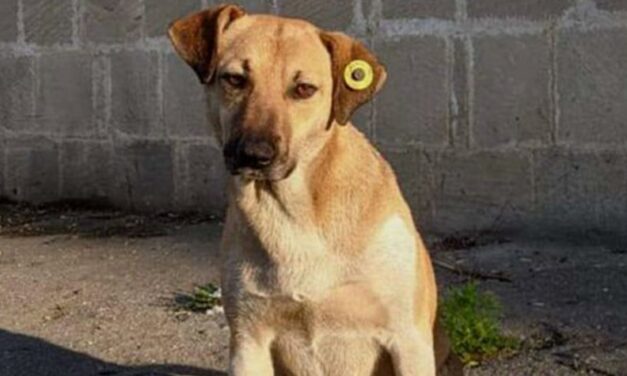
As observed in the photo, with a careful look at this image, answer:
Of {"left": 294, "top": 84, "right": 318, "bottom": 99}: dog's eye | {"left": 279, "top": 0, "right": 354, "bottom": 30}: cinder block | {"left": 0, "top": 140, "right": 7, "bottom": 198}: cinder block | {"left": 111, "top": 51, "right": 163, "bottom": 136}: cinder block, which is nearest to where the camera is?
{"left": 294, "top": 84, "right": 318, "bottom": 99}: dog's eye

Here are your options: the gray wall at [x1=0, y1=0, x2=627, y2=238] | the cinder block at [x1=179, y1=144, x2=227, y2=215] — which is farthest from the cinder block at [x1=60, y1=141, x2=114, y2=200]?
the cinder block at [x1=179, y1=144, x2=227, y2=215]

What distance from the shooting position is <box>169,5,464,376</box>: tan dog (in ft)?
12.0

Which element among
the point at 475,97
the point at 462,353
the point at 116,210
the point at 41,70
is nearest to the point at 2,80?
the point at 41,70

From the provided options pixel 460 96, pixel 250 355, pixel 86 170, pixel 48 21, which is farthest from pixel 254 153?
pixel 48 21

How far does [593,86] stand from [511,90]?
38 centimetres

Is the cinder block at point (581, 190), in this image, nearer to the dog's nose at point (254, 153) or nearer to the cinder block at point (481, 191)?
the cinder block at point (481, 191)

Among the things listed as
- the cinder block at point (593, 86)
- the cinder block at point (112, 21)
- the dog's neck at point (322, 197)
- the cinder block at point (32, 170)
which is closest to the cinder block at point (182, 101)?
the cinder block at point (112, 21)

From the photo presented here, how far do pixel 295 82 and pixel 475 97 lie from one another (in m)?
2.92

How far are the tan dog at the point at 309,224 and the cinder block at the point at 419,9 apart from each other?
2.73 m

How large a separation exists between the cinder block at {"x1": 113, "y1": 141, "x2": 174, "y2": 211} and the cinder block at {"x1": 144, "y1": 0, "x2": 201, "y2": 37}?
61 cm

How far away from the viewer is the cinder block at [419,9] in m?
6.49

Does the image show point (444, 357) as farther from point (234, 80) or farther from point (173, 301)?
point (173, 301)

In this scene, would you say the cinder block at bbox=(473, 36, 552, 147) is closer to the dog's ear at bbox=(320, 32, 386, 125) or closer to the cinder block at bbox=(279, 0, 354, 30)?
the cinder block at bbox=(279, 0, 354, 30)

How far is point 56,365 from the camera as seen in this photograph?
509 cm
